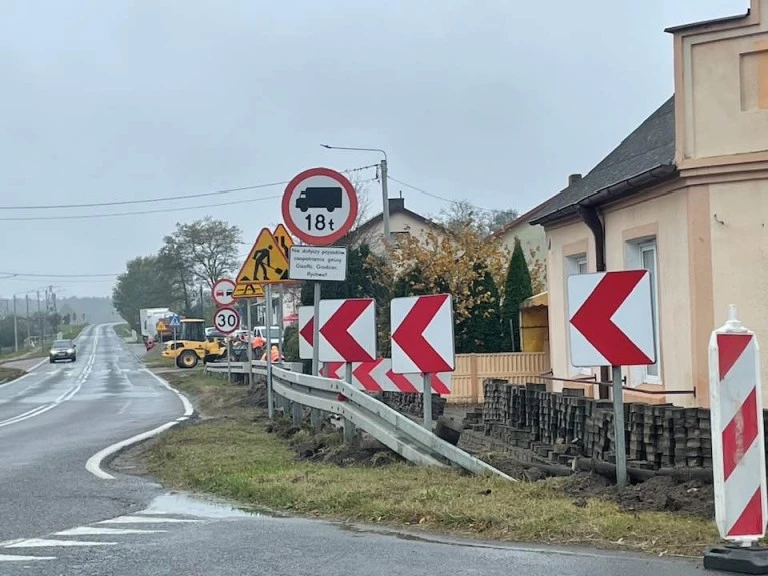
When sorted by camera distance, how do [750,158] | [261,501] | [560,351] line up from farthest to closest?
[560,351] → [750,158] → [261,501]

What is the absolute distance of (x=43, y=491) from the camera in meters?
9.84

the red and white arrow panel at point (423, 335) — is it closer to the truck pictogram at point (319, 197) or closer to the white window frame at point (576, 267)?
the truck pictogram at point (319, 197)

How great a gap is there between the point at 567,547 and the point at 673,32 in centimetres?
702

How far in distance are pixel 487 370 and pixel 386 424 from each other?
44.5 ft

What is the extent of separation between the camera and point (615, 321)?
764 centimetres

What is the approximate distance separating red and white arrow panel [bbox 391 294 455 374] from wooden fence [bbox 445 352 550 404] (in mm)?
13300

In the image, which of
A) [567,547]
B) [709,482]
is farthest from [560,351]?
[567,547]

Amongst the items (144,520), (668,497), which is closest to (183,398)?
(144,520)

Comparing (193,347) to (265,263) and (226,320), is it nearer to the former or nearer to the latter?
(226,320)

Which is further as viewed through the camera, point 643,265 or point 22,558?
point 643,265

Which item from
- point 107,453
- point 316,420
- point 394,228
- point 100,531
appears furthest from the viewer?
point 394,228

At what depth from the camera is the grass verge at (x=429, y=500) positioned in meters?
6.46

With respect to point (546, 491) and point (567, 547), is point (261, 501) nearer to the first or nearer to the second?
point (546, 491)

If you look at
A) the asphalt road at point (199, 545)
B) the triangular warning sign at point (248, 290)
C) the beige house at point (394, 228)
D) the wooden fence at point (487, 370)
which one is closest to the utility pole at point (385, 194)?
the beige house at point (394, 228)
